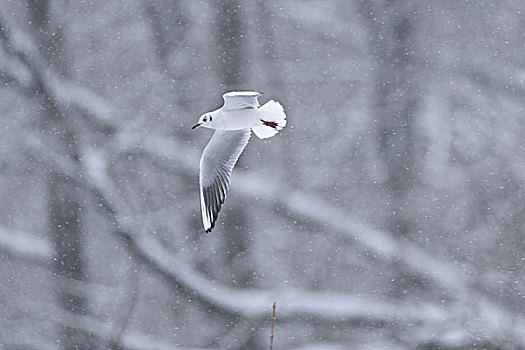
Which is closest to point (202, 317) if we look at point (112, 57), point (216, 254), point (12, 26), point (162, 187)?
point (216, 254)

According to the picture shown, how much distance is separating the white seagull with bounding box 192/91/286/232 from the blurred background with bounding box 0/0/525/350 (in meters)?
1.22

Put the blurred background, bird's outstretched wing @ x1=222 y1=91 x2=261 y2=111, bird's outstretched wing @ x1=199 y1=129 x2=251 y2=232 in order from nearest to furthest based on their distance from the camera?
bird's outstretched wing @ x1=222 y1=91 x2=261 y2=111, bird's outstretched wing @ x1=199 y1=129 x2=251 y2=232, the blurred background

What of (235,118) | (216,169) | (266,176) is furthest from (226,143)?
(266,176)

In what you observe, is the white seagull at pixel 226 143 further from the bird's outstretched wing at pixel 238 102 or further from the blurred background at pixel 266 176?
the blurred background at pixel 266 176

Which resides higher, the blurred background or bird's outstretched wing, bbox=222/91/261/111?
the blurred background

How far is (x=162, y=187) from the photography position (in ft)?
12.5

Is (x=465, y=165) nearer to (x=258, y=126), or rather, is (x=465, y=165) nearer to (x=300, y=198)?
(x=300, y=198)

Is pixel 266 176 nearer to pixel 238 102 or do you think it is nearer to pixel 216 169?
pixel 216 169

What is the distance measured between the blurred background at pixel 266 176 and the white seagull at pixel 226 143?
1.22 metres

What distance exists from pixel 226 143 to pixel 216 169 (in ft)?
0.23

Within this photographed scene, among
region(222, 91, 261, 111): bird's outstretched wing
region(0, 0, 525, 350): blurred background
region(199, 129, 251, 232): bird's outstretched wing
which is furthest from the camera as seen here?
region(0, 0, 525, 350): blurred background

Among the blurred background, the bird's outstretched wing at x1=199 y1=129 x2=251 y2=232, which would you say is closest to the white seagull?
the bird's outstretched wing at x1=199 y1=129 x2=251 y2=232

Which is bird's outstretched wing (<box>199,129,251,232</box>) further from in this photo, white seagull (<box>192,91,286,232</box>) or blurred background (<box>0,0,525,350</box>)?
blurred background (<box>0,0,525,350</box>)

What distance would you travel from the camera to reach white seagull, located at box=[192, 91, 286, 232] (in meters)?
2.35
